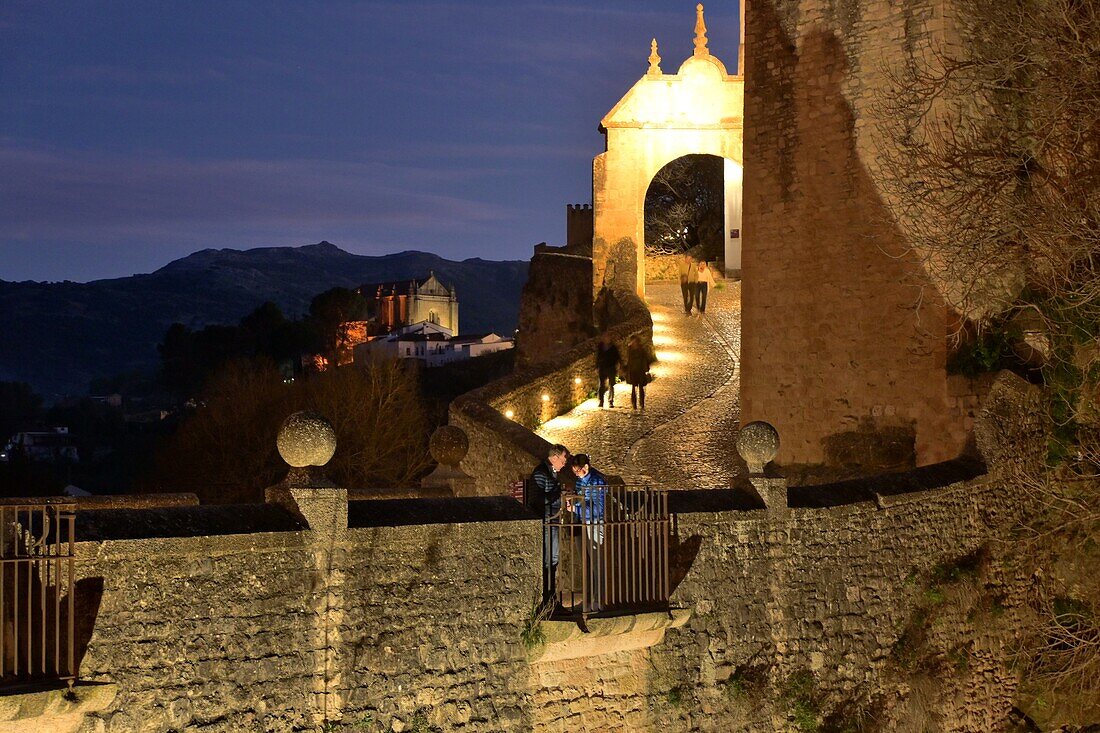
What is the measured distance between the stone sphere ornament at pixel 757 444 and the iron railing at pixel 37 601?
5.57 metres

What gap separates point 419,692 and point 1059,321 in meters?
9.18

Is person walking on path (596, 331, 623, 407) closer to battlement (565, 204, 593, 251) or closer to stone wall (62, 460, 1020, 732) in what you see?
stone wall (62, 460, 1020, 732)

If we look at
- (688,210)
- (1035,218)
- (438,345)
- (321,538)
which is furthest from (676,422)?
(438,345)

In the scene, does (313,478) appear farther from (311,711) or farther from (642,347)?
(642,347)

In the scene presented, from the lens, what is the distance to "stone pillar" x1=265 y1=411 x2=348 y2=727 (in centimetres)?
754

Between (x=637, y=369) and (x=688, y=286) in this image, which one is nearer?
(x=637, y=369)

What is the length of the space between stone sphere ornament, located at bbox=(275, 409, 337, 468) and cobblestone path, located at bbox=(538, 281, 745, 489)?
22.0 ft

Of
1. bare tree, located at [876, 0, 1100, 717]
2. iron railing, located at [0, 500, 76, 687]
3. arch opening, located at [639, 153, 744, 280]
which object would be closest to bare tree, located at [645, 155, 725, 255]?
arch opening, located at [639, 153, 744, 280]

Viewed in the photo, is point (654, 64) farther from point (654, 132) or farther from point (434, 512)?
point (434, 512)

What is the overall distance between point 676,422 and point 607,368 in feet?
6.87

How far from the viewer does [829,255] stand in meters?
16.7

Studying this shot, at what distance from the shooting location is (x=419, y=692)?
8.08 meters

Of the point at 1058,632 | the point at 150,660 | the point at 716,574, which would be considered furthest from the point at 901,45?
the point at 150,660

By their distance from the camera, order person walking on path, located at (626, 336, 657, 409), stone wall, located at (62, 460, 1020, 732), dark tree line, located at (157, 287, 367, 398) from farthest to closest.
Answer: dark tree line, located at (157, 287, 367, 398) → person walking on path, located at (626, 336, 657, 409) → stone wall, located at (62, 460, 1020, 732)
